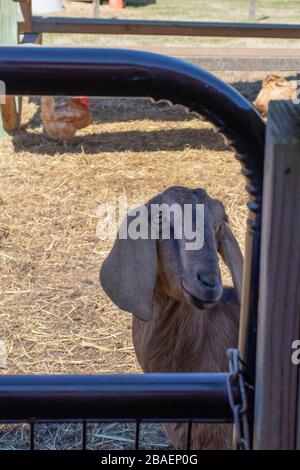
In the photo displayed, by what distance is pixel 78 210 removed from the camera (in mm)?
6543

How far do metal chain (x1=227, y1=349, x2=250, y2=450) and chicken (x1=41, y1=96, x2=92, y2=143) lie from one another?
274 inches

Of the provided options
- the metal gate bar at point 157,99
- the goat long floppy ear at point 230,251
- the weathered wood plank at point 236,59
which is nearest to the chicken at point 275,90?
the weathered wood plank at point 236,59

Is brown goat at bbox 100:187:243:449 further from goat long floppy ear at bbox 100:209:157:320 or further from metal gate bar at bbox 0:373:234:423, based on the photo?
metal gate bar at bbox 0:373:234:423

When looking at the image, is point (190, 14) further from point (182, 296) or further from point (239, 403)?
point (239, 403)

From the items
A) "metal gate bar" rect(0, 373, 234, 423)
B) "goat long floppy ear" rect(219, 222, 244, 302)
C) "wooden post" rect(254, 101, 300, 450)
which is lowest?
"metal gate bar" rect(0, 373, 234, 423)

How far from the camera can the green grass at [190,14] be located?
14422mm

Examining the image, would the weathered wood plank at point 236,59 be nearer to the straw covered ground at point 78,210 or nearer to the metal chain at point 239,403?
the straw covered ground at point 78,210

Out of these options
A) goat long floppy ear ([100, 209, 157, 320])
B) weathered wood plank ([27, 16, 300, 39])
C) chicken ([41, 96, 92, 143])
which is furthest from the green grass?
goat long floppy ear ([100, 209, 157, 320])

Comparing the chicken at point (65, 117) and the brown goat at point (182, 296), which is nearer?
the brown goat at point (182, 296)

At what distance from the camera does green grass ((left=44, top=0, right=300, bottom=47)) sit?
14.4 m

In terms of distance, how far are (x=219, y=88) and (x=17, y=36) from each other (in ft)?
24.6

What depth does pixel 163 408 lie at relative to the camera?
3.99 ft

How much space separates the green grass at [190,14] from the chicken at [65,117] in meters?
5.95
